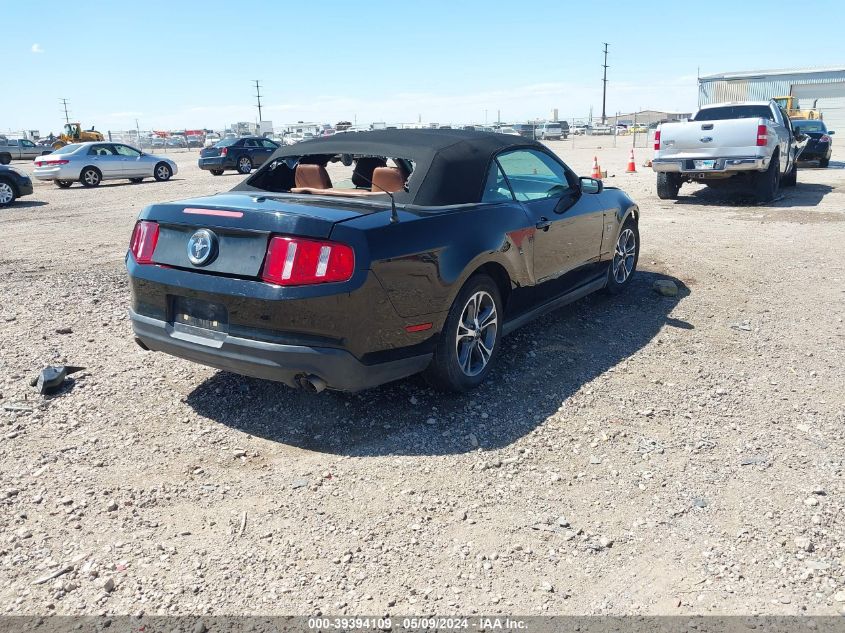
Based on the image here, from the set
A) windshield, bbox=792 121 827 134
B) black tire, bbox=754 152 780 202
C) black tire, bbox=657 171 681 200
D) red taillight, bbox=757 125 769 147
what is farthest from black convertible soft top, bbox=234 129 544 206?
windshield, bbox=792 121 827 134

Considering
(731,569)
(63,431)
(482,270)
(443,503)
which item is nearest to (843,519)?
(731,569)

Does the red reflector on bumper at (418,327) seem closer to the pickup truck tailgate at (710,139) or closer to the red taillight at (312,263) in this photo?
the red taillight at (312,263)

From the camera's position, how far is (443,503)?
10.7 ft

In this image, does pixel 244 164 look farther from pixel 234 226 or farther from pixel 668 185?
pixel 234 226

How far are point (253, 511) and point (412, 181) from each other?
2066 millimetres

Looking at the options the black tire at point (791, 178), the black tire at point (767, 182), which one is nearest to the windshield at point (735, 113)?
the black tire at point (767, 182)

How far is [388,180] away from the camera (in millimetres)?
4293

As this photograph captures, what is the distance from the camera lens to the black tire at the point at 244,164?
85.0 ft

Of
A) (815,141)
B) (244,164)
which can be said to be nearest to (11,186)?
(244,164)

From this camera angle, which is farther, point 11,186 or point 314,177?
point 11,186

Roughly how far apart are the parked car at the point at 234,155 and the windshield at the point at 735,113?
52.8ft

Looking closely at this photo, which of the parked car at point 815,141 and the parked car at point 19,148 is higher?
the parked car at point 19,148

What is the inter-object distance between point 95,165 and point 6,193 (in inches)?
246

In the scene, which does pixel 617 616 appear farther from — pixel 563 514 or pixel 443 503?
pixel 443 503
